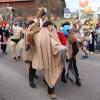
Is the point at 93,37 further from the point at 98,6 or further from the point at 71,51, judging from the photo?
the point at 71,51

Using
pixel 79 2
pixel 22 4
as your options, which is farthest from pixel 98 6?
pixel 22 4

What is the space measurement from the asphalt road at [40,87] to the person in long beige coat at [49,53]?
19.9 inches

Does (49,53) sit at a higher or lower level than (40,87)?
higher

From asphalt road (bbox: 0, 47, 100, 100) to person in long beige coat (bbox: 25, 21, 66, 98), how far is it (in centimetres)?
50

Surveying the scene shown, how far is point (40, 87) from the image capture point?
9.68 metres

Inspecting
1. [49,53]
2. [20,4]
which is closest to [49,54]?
[49,53]

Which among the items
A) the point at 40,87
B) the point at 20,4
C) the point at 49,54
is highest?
the point at 49,54

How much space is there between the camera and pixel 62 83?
10.1 meters

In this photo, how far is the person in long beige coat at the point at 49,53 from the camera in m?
8.50

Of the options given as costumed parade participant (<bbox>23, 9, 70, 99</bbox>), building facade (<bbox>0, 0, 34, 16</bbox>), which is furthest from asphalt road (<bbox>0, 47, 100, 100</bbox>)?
building facade (<bbox>0, 0, 34, 16</bbox>)

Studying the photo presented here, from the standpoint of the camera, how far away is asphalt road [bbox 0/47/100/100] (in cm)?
878

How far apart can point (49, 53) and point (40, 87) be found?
147cm

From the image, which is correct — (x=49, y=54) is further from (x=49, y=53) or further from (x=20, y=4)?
(x=20, y=4)

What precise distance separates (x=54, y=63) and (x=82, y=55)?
7.84m
